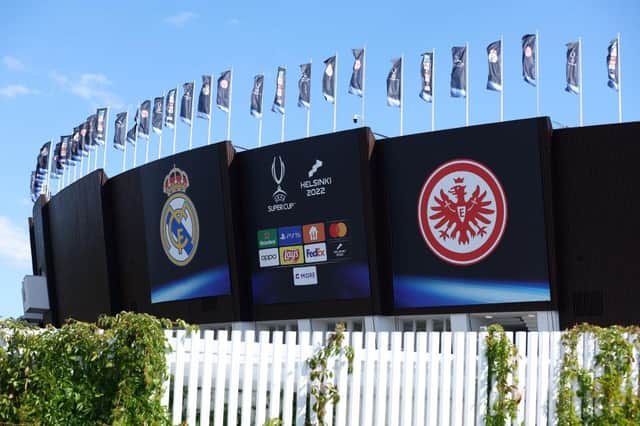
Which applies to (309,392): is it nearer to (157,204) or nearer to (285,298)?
(285,298)

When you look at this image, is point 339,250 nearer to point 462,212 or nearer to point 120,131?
point 462,212

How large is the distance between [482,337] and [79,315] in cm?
5602

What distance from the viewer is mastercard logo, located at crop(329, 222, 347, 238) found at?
44.7 meters

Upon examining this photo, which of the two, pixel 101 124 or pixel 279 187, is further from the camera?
pixel 101 124

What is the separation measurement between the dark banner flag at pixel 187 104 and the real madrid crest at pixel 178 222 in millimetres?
4469

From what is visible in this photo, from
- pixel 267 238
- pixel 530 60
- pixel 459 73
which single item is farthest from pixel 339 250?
pixel 530 60

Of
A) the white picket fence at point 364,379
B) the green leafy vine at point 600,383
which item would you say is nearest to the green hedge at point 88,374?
the white picket fence at point 364,379

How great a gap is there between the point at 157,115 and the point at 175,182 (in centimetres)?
800

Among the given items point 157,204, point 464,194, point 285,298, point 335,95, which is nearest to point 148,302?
point 157,204

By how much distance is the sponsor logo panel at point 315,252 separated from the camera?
149 feet

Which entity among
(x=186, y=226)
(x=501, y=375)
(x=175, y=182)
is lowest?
(x=501, y=375)

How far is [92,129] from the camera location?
218 ft

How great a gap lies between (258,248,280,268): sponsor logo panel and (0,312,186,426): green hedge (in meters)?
34.3

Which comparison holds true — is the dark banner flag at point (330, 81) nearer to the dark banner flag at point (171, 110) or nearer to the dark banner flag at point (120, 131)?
the dark banner flag at point (171, 110)
